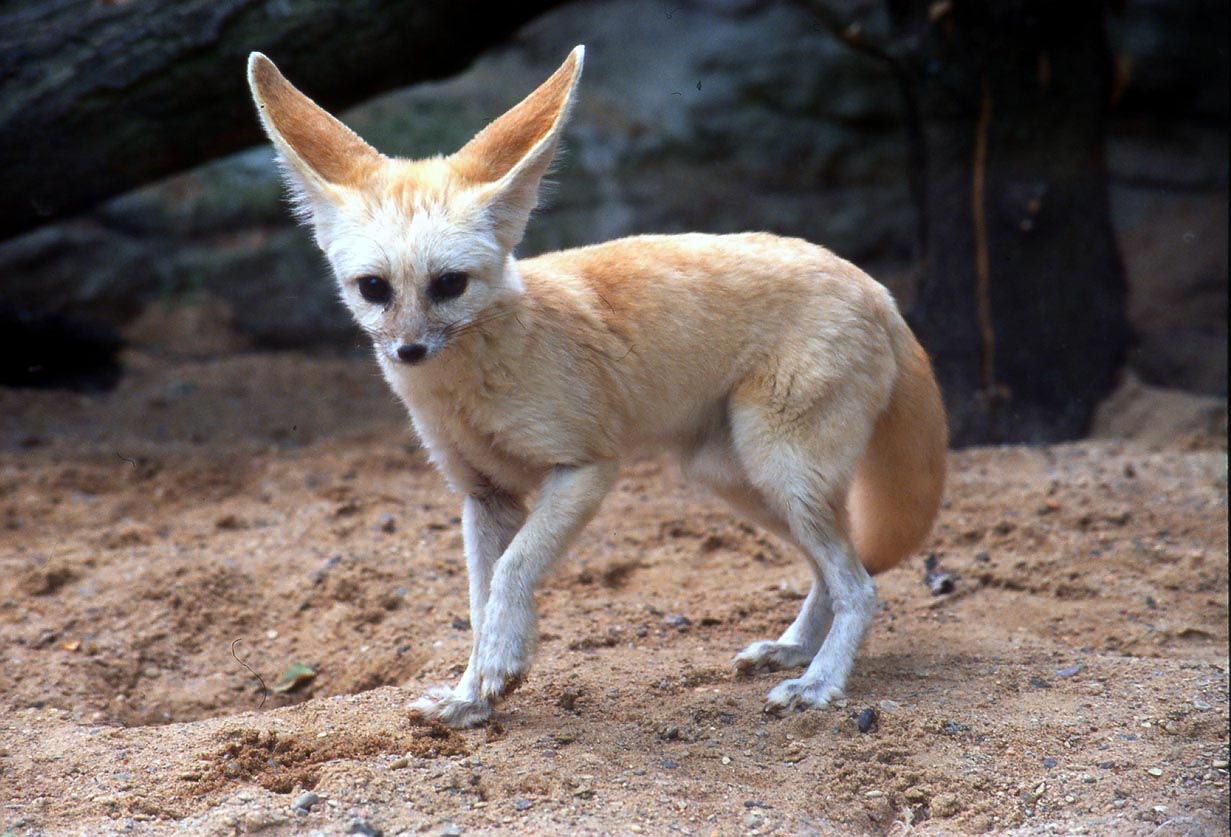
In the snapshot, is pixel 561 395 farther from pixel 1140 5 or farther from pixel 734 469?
pixel 1140 5

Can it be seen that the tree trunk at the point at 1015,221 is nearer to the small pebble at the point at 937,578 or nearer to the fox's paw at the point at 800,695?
the small pebble at the point at 937,578

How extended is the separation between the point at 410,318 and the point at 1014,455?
12.8ft

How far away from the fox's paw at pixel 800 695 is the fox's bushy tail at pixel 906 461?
64 centimetres

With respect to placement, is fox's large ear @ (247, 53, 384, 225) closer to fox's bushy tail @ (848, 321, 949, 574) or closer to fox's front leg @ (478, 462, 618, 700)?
fox's front leg @ (478, 462, 618, 700)

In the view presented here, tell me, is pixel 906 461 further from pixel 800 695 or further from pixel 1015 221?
pixel 1015 221

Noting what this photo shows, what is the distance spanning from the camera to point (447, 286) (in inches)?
135

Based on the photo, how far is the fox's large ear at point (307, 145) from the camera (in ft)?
11.5

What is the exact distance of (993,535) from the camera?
209 inches

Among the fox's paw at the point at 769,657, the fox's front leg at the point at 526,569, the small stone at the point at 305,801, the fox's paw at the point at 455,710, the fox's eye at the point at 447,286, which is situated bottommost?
the fox's paw at the point at 769,657

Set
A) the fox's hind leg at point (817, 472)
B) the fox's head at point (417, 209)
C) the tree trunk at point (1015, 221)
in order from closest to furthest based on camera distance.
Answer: the fox's head at point (417, 209)
the fox's hind leg at point (817, 472)
the tree trunk at point (1015, 221)

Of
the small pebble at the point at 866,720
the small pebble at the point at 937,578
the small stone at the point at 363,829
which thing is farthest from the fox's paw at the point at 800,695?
the small stone at the point at 363,829

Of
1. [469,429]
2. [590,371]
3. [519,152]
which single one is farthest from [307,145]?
[590,371]

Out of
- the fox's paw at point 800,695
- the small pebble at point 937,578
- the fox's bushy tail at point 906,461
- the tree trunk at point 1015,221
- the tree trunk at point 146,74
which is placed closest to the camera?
the fox's paw at point 800,695

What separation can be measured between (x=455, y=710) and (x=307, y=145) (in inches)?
69.9
